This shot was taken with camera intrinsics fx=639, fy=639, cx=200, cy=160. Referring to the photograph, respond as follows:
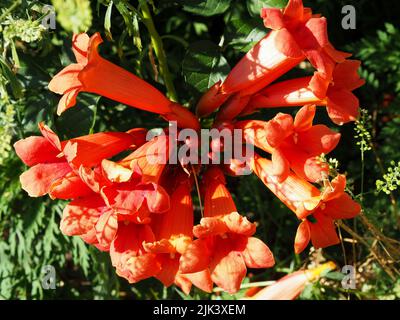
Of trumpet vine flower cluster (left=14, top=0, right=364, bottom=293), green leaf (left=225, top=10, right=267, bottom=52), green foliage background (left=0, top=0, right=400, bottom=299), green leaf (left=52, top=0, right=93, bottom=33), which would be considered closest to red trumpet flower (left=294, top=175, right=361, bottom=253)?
trumpet vine flower cluster (left=14, top=0, right=364, bottom=293)

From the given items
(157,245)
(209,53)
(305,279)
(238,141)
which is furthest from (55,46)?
(305,279)

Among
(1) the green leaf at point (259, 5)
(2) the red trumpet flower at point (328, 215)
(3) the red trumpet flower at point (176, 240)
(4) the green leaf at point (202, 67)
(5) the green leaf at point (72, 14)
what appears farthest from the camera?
(4) the green leaf at point (202, 67)

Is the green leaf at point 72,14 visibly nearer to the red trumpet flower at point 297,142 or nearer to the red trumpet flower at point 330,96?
the red trumpet flower at point 297,142

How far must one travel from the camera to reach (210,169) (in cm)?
257

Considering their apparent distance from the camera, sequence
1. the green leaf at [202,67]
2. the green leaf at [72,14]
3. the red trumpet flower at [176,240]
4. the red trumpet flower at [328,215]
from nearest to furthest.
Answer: the green leaf at [72,14], the red trumpet flower at [328,215], the red trumpet flower at [176,240], the green leaf at [202,67]

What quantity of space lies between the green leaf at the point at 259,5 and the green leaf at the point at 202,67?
232 mm

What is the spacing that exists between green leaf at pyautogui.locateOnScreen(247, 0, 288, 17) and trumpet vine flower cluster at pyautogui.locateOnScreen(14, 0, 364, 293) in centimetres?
20

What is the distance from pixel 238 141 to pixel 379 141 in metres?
1.64

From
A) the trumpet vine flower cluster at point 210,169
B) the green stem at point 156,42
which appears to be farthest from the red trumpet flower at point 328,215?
the green stem at point 156,42

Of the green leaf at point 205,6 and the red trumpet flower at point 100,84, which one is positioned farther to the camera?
the green leaf at point 205,6

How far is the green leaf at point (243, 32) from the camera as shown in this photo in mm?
2607

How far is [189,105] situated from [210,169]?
1.75ft

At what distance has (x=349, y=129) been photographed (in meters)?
3.48
